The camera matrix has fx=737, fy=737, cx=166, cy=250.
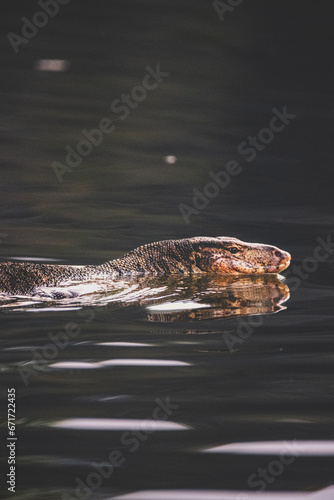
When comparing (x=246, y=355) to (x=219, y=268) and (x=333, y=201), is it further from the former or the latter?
(x=333, y=201)

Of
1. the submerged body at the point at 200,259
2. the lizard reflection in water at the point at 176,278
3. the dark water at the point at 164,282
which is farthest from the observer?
the submerged body at the point at 200,259

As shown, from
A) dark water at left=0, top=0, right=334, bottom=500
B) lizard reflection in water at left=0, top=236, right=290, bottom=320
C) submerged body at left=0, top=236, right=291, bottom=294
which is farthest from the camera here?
submerged body at left=0, top=236, right=291, bottom=294

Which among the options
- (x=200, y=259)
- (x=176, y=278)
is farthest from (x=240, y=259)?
(x=176, y=278)

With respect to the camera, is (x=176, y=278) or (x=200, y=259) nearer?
(x=176, y=278)

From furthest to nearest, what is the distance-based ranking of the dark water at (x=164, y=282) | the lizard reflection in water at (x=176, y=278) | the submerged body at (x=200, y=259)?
the submerged body at (x=200, y=259) < the lizard reflection in water at (x=176, y=278) < the dark water at (x=164, y=282)

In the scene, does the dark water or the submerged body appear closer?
the dark water

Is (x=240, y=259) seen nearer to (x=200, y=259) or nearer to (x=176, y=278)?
(x=200, y=259)
